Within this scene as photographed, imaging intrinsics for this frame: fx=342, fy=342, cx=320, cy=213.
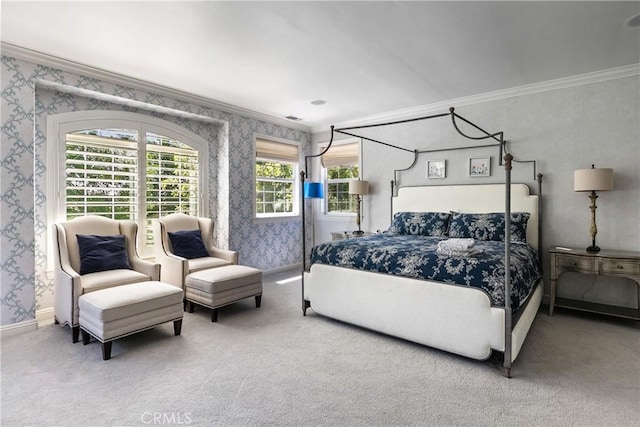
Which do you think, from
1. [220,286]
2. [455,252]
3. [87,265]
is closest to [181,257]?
[220,286]

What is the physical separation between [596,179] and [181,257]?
4537mm

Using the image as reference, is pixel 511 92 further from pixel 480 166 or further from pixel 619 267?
pixel 619 267

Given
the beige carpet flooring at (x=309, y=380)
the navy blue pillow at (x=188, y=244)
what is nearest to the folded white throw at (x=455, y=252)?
the beige carpet flooring at (x=309, y=380)

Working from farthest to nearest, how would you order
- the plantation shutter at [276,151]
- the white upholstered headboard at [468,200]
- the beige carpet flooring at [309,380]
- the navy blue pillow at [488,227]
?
the plantation shutter at [276,151]
the white upholstered headboard at [468,200]
the navy blue pillow at [488,227]
the beige carpet flooring at [309,380]

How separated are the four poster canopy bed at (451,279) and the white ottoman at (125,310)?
1347mm

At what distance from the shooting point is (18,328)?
124 inches

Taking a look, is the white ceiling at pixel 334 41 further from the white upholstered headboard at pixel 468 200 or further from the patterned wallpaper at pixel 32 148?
the white upholstered headboard at pixel 468 200

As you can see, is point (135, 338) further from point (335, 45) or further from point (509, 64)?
point (509, 64)

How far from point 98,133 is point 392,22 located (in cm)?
342

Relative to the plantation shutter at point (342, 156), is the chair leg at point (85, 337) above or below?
below

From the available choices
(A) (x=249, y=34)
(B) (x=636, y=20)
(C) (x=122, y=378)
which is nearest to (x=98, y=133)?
(A) (x=249, y=34)

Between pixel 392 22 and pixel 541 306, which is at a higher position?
pixel 392 22

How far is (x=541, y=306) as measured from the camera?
3.97 metres

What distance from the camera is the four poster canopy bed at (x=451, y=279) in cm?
248
